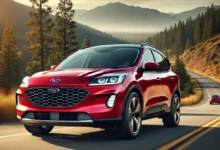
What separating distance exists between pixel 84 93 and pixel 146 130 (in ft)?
11.7

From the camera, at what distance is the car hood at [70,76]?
313 inches

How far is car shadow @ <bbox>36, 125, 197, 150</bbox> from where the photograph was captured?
770 centimetres

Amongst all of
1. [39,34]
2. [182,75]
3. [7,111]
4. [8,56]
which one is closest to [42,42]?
[39,34]

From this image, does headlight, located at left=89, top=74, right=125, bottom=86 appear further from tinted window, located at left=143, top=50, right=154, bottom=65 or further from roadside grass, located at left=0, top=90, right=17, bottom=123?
roadside grass, located at left=0, top=90, right=17, bottom=123

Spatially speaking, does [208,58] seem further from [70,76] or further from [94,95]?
[94,95]

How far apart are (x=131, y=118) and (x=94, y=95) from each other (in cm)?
113

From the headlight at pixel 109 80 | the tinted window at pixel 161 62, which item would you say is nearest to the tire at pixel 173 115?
the tinted window at pixel 161 62

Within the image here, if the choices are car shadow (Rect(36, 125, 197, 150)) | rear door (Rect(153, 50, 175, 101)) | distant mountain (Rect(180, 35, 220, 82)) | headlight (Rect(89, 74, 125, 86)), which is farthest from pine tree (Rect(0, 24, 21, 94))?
distant mountain (Rect(180, 35, 220, 82))

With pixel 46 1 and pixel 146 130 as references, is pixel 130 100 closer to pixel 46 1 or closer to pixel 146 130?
pixel 146 130

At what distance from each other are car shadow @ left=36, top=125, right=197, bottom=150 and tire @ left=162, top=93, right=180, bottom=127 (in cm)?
128

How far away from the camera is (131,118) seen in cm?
862

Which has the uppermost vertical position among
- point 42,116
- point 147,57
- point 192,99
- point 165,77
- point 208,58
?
point 147,57

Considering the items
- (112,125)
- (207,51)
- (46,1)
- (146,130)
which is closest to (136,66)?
(112,125)

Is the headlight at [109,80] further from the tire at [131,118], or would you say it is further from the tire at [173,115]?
the tire at [173,115]
